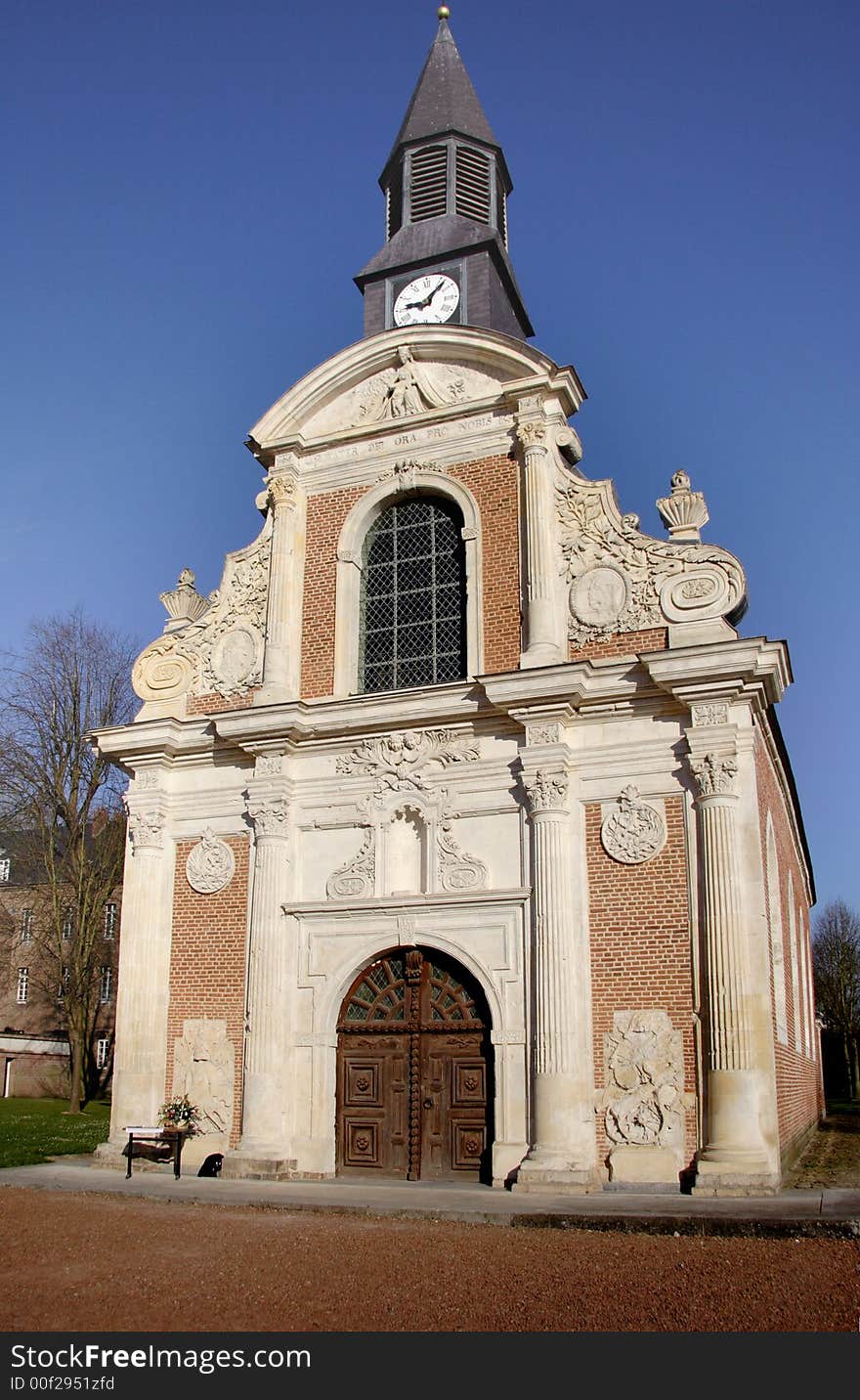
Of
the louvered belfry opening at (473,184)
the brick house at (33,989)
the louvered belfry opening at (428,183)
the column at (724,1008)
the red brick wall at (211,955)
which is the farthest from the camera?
the brick house at (33,989)

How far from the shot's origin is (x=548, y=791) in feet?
47.2

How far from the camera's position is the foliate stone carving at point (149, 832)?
16812 millimetres

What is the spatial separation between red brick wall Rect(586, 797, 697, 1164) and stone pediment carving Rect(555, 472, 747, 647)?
238 centimetres

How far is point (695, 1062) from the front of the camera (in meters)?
13.1

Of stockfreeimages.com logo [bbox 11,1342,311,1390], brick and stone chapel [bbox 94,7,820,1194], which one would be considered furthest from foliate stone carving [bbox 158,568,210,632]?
stockfreeimages.com logo [bbox 11,1342,311,1390]

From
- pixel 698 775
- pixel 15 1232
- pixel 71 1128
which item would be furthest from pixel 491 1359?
pixel 71 1128

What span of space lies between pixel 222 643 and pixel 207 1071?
601 cm

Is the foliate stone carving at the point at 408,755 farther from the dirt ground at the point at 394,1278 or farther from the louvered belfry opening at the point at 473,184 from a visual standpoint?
the louvered belfry opening at the point at 473,184

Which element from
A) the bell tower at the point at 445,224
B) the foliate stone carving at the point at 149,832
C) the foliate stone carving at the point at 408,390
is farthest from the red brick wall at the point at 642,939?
the bell tower at the point at 445,224

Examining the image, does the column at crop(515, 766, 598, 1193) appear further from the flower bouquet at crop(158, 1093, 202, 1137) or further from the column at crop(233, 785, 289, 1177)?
the flower bouquet at crop(158, 1093, 202, 1137)

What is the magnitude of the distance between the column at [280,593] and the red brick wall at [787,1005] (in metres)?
6.53

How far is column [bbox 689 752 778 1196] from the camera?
12.4 m

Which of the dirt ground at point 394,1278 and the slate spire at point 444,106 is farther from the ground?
the slate spire at point 444,106

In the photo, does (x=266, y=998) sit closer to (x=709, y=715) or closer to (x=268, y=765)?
(x=268, y=765)
